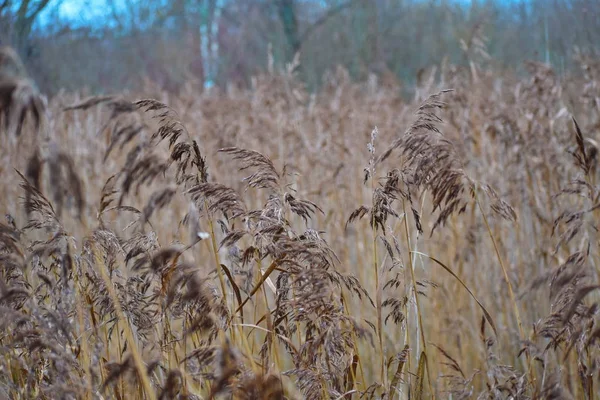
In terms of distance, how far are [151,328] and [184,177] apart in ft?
1.41

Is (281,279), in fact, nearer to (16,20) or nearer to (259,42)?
(16,20)

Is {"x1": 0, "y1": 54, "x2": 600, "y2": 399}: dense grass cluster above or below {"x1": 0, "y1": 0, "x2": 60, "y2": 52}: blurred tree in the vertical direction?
below

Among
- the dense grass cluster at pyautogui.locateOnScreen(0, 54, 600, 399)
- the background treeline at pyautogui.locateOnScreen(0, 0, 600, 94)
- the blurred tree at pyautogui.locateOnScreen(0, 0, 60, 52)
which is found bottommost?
the dense grass cluster at pyautogui.locateOnScreen(0, 54, 600, 399)

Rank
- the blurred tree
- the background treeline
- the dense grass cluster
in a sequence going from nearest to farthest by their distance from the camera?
1. the dense grass cluster
2. the blurred tree
3. the background treeline

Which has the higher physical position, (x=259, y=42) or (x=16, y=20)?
(x=259, y=42)

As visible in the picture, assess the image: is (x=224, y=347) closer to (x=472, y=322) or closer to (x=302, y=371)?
(x=302, y=371)

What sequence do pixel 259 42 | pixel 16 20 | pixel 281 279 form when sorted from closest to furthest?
pixel 281 279 → pixel 16 20 → pixel 259 42

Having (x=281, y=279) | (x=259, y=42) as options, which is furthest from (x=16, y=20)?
(x=259, y=42)

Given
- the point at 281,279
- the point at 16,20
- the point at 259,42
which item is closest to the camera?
the point at 281,279

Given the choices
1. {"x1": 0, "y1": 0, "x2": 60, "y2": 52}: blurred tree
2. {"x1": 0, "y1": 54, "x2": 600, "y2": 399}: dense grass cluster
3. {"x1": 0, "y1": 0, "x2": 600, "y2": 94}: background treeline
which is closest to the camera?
{"x1": 0, "y1": 54, "x2": 600, "y2": 399}: dense grass cluster

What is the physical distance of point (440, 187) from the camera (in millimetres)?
1408

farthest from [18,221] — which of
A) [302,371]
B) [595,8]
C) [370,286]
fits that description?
[595,8]

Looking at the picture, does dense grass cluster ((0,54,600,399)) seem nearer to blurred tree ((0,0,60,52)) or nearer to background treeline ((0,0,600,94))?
blurred tree ((0,0,60,52))

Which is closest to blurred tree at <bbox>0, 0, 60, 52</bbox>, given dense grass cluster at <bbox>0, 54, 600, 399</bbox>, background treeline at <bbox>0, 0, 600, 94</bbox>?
dense grass cluster at <bbox>0, 54, 600, 399</bbox>
